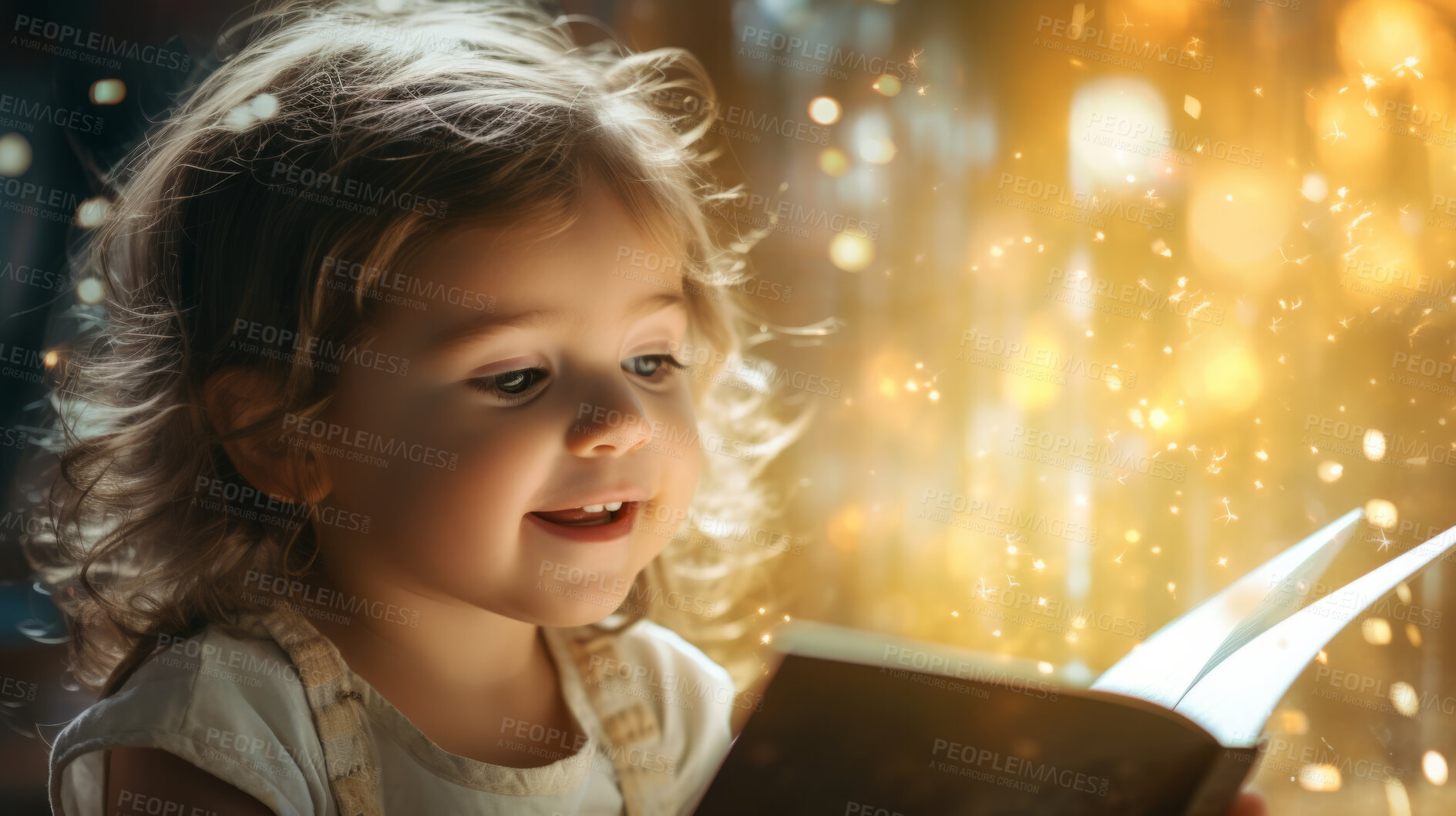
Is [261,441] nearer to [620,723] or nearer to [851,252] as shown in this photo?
[620,723]

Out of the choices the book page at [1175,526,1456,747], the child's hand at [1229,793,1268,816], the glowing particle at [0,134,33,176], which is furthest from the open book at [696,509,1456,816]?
the glowing particle at [0,134,33,176]

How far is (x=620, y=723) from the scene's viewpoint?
3.04 feet

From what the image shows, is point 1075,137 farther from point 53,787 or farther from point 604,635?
point 53,787

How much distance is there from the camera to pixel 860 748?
2.18 ft

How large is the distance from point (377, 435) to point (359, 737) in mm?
265

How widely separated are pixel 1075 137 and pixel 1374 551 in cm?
64

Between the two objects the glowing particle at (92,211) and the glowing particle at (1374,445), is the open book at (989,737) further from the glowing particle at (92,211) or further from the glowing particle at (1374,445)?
the glowing particle at (92,211)

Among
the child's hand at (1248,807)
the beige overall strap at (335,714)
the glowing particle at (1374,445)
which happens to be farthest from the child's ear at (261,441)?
the glowing particle at (1374,445)

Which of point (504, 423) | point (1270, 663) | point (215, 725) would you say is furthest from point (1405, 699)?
point (215, 725)

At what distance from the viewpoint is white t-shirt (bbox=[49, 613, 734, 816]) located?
69 cm

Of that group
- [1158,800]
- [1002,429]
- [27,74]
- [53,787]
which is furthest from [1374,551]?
[27,74]

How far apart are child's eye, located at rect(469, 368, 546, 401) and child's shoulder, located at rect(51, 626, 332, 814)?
0.30 meters

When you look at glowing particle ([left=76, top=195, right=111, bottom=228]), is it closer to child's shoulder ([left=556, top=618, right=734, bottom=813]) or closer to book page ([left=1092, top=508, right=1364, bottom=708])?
child's shoulder ([left=556, top=618, right=734, bottom=813])

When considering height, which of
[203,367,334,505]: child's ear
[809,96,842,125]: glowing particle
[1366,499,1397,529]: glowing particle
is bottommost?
[1366,499,1397,529]: glowing particle
